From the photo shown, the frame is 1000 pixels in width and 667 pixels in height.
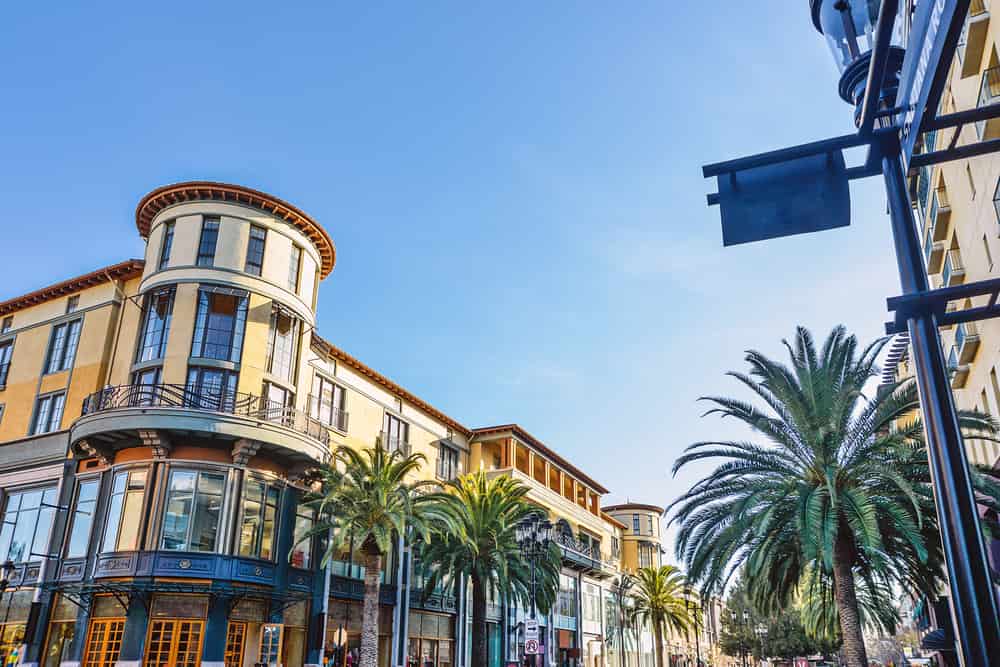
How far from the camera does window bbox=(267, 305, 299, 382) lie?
1380 inches

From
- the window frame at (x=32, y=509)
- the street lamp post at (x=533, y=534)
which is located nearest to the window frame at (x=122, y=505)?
the window frame at (x=32, y=509)

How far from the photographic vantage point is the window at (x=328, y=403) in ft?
129

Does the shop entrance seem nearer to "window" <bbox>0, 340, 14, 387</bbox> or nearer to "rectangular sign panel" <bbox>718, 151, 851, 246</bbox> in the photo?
"window" <bbox>0, 340, 14, 387</bbox>

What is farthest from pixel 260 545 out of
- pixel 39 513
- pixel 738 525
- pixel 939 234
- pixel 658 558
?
pixel 658 558

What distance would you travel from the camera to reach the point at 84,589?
2955 cm

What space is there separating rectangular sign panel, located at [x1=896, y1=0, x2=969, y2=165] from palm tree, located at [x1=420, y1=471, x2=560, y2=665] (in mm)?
30826

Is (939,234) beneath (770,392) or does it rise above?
above

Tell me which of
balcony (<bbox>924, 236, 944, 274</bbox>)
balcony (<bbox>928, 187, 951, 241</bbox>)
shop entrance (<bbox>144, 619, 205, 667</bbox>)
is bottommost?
shop entrance (<bbox>144, 619, 205, 667</bbox>)

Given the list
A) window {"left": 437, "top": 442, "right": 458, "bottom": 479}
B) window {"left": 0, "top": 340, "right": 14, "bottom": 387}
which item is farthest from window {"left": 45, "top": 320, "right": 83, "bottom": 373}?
window {"left": 437, "top": 442, "right": 458, "bottom": 479}

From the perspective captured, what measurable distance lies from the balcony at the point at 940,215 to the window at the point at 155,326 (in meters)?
29.2

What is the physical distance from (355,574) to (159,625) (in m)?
11.5

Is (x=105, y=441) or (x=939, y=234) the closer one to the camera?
(x=939, y=234)

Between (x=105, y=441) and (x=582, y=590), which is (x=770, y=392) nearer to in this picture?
(x=105, y=441)

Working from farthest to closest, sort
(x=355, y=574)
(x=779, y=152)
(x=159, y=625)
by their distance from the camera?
(x=355, y=574) < (x=159, y=625) < (x=779, y=152)
